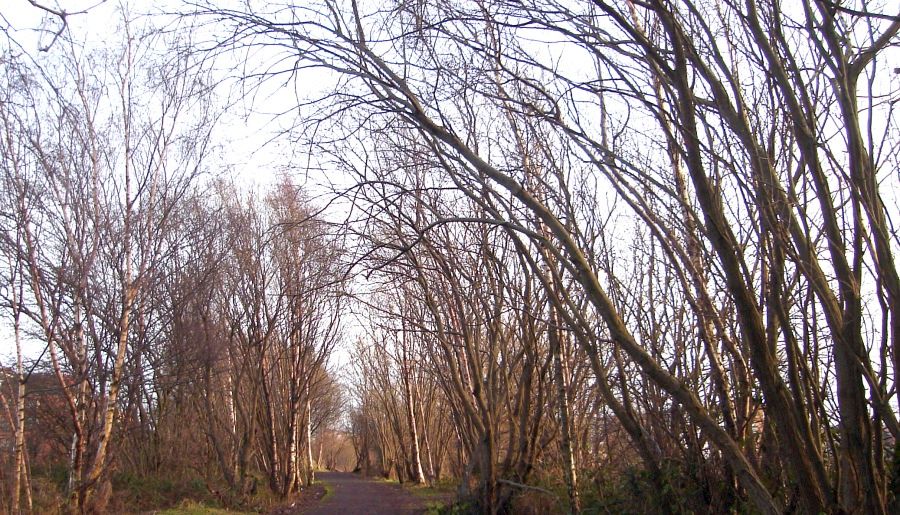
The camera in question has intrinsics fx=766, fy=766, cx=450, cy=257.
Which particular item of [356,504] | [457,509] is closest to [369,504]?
[356,504]

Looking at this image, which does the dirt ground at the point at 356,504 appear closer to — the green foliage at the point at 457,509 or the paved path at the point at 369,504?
the paved path at the point at 369,504

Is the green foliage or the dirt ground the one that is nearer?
Result: the green foliage

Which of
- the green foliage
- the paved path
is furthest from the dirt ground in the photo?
the green foliage

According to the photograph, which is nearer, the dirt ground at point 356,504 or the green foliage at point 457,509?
the green foliage at point 457,509

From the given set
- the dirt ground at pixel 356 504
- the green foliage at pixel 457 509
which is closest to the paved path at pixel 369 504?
the dirt ground at pixel 356 504

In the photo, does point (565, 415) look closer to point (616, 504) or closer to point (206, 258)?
point (616, 504)

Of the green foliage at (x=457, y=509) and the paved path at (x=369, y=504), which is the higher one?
the green foliage at (x=457, y=509)

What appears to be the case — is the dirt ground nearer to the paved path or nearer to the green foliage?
the paved path

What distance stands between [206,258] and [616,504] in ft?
42.6

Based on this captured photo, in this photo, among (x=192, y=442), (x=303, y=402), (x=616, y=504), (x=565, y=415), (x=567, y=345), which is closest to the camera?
(x=616, y=504)

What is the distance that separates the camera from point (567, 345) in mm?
12719

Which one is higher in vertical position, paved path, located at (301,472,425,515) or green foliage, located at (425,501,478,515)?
green foliage, located at (425,501,478,515)

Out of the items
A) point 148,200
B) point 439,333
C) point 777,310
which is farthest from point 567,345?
point 148,200

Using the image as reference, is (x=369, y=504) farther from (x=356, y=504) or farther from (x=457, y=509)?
(x=457, y=509)
